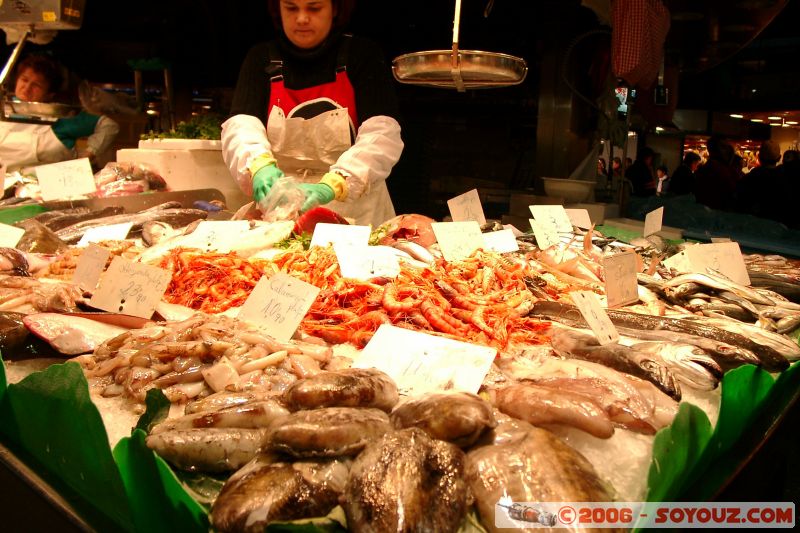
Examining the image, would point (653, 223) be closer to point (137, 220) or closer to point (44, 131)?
point (137, 220)

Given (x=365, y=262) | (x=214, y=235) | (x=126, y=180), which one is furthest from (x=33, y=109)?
(x=365, y=262)

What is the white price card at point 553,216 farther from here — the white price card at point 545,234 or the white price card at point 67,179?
the white price card at point 67,179

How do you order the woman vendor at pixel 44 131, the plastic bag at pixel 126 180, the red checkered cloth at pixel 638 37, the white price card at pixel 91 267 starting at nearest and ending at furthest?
the white price card at pixel 91 267, the plastic bag at pixel 126 180, the red checkered cloth at pixel 638 37, the woman vendor at pixel 44 131

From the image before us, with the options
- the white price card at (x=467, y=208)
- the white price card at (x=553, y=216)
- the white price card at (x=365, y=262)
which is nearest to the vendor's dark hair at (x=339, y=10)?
the white price card at (x=467, y=208)

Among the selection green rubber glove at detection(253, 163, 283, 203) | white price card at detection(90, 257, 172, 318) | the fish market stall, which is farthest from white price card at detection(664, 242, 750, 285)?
white price card at detection(90, 257, 172, 318)

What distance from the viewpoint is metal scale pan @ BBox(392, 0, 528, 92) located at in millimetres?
2482

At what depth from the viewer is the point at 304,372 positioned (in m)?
1.81

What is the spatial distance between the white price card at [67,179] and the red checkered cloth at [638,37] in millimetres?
4349

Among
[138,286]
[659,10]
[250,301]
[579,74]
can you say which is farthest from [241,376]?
[579,74]

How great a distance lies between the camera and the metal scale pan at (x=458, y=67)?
248 centimetres

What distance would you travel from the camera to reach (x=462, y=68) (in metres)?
2.52

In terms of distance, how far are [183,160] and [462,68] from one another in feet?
11.8

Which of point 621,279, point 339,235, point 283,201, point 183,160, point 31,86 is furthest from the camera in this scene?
point 31,86

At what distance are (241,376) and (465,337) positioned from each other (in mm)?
840
